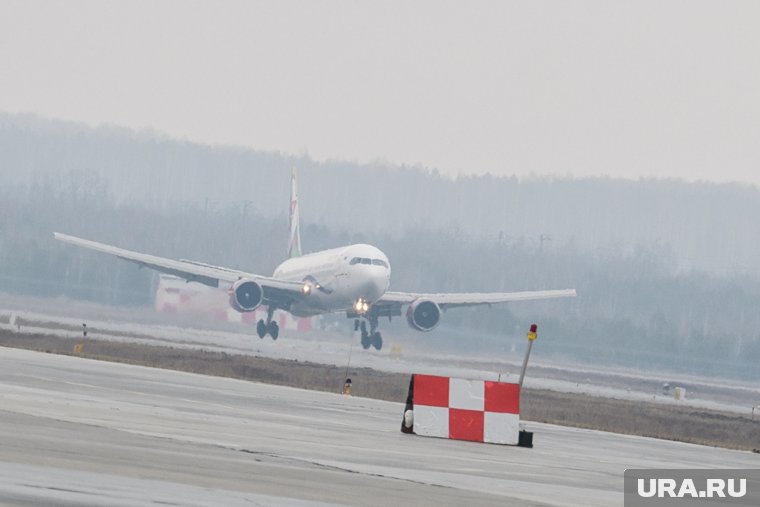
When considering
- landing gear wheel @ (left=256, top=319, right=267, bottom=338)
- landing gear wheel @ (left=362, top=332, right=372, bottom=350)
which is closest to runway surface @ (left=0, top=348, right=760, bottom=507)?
landing gear wheel @ (left=362, top=332, right=372, bottom=350)

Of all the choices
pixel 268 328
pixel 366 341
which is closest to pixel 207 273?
pixel 268 328

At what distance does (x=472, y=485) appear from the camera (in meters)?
15.1

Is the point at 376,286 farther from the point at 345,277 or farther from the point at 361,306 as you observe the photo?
the point at 361,306

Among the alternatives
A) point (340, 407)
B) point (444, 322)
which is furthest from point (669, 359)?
point (340, 407)

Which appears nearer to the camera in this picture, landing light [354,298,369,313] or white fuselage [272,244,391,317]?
landing light [354,298,369,313]

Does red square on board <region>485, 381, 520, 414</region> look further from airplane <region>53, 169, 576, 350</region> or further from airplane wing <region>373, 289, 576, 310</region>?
airplane wing <region>373, 289, 576, 310</region>

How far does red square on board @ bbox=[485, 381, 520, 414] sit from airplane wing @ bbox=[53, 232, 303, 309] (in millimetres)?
55522

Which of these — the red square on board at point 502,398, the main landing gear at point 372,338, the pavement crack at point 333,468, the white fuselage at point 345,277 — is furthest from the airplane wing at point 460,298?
the pavement crack at point 333,468

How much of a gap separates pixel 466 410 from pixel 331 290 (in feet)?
172

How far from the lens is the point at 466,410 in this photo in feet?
76.2

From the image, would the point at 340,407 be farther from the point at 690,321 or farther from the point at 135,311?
the point at 690,321

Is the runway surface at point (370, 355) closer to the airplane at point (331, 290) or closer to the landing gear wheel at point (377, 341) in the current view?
the landing gear wheel at point (377, 341)

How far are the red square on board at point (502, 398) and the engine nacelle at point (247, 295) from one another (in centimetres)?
5598

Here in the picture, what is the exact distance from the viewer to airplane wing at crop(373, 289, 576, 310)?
81.4 metres
